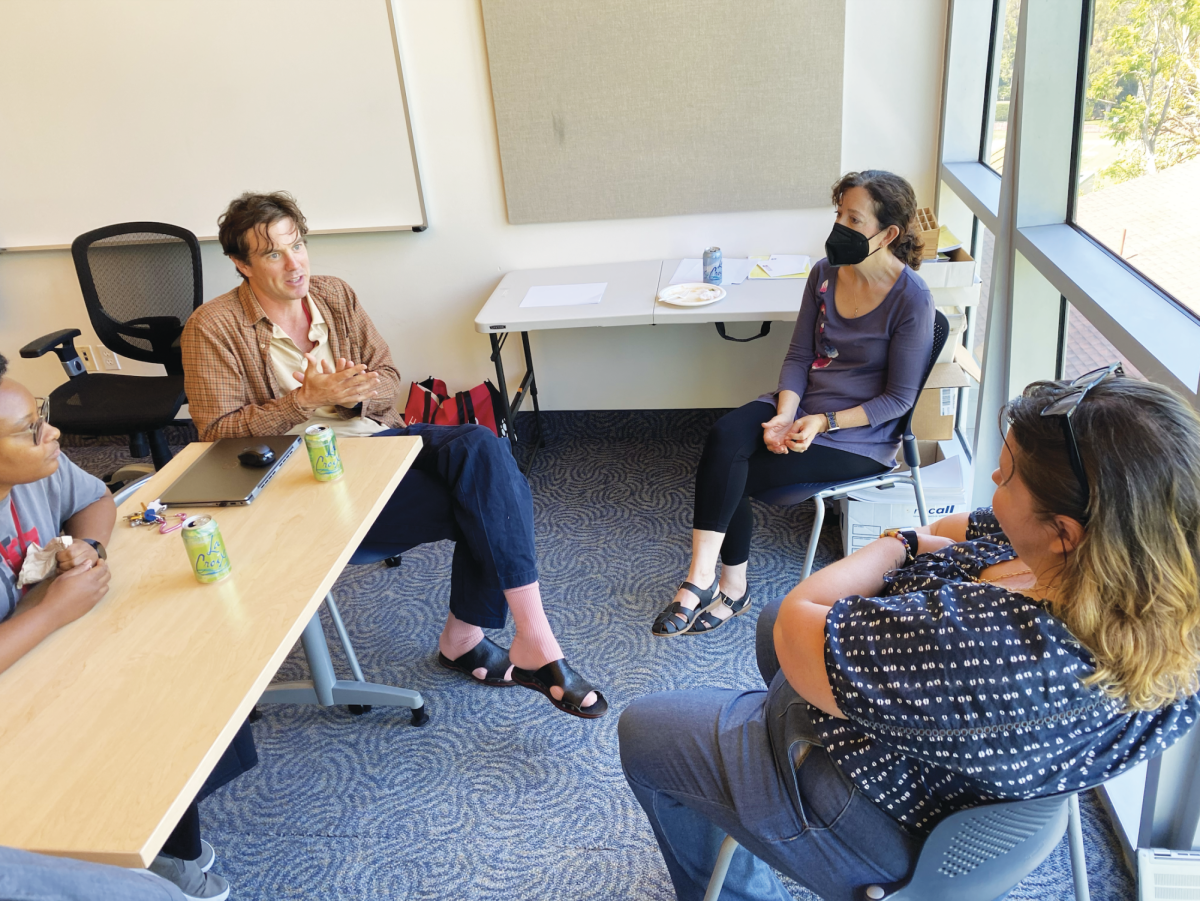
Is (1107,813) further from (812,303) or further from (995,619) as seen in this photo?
(812,303)

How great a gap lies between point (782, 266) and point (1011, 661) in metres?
2.37

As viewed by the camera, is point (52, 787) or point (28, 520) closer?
point (52, 787)

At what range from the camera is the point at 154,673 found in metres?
1.27

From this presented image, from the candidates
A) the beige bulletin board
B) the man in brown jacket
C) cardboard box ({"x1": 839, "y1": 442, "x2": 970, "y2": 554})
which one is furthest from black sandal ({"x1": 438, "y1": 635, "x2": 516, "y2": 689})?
the beige bulletin board

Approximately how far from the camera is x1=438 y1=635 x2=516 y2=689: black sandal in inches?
89.1

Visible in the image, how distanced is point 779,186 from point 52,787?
2.82 metres

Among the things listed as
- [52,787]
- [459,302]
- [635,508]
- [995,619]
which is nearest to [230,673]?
[52,787]

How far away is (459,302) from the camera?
11.5 feet

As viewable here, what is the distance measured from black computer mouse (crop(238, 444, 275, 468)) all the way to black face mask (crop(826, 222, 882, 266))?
144 centimetres

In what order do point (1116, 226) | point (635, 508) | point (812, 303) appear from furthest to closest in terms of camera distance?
1. point (635, 508)
2. point (812, 303)
3. point (1116, 226)

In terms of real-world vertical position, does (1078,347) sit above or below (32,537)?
below

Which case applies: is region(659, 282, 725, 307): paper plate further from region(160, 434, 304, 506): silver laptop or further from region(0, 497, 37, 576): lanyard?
region(0, 497, 37, 576): lanyard

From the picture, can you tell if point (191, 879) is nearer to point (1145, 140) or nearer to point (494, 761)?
point (494, 761)

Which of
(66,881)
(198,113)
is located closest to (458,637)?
(66,881)
